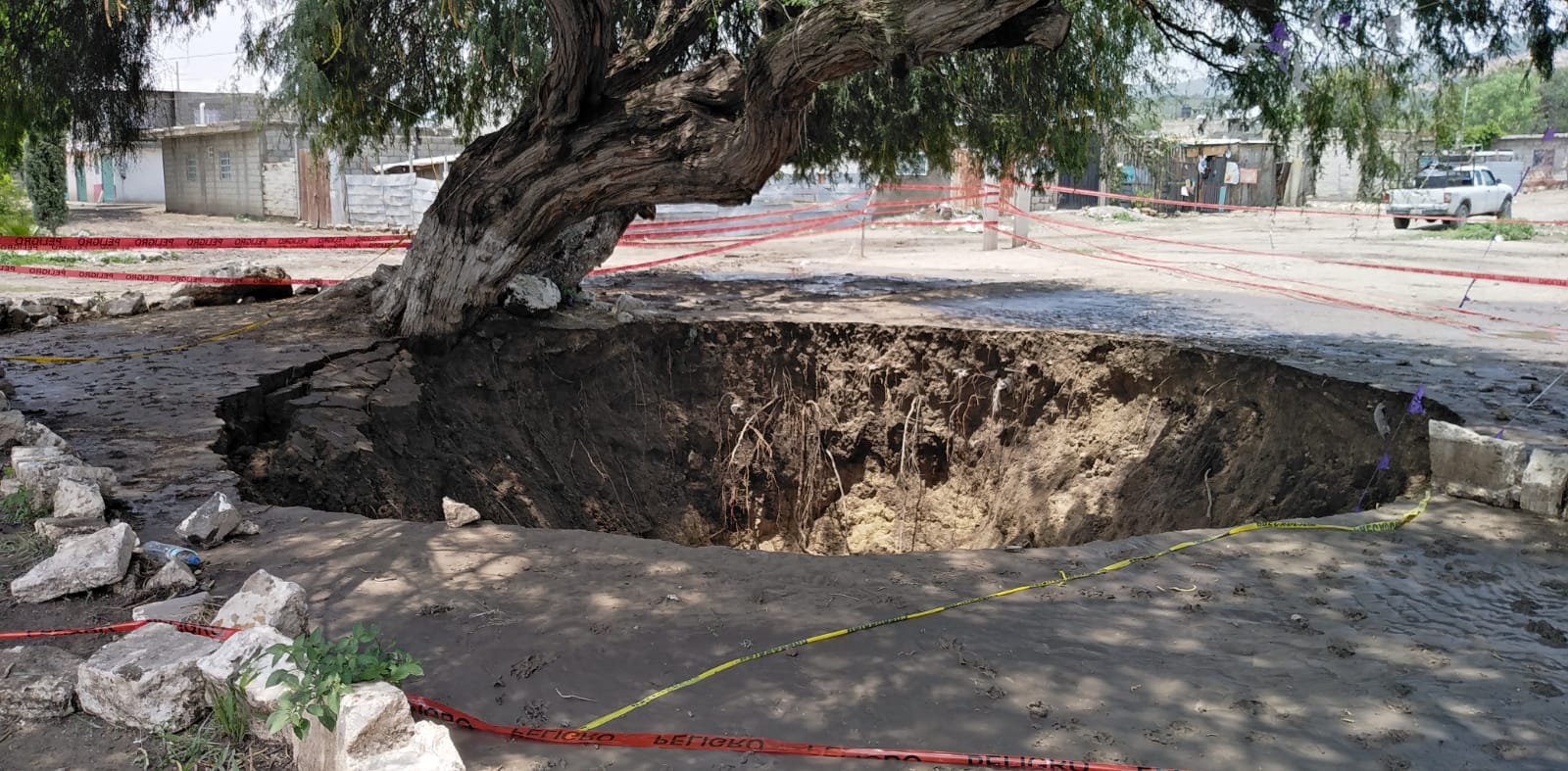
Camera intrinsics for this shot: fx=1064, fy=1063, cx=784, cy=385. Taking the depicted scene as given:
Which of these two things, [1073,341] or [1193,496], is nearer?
[1193,496]

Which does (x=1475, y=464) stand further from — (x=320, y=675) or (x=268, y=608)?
(x=268, y=608)

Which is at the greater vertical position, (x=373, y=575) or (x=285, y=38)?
(x=285, y=38)

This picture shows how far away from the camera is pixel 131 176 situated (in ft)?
114

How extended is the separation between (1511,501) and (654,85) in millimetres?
5842

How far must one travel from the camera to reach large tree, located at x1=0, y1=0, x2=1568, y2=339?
6922 mm

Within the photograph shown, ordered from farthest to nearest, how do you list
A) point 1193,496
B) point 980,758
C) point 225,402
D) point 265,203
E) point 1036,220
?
point 265,203
point 1036,220
point 1193,496
point 225,402
point 980,758

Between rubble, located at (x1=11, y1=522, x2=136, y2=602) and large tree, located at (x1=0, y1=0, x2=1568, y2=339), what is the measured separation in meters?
3.69

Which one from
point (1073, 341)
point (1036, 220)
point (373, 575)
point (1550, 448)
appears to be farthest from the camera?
point (1036, 220)

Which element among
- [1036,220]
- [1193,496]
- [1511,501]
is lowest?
[1193,496]

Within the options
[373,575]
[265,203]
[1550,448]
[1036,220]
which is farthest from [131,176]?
[1550,448]

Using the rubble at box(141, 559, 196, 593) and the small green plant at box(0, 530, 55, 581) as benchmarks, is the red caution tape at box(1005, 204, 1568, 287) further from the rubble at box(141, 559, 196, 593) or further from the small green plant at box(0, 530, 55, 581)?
the small green plant at box(0, 530, 55, 581)

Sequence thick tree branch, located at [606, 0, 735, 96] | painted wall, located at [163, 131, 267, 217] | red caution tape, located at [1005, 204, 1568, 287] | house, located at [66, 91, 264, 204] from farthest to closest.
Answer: house, located at [66, 91, 264, 204]
painted wall, located at [163, 131, 267, 217]
red caution tape, located at [1005, 204, 1568, 287]
thick tree branch, located at [606, 0, 735, 96]

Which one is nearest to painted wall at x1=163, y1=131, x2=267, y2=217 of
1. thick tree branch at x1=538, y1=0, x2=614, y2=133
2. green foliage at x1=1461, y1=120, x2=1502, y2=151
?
thick tree branch at x1=538, y1=0, x2=614, y2=133

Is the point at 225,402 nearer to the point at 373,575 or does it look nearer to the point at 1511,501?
the point at 373,575
